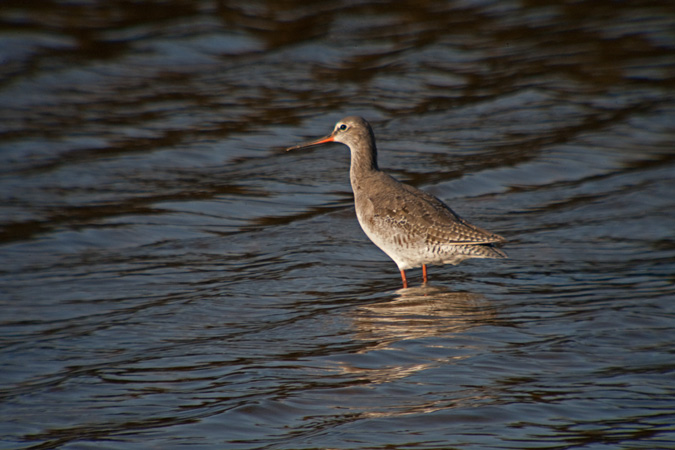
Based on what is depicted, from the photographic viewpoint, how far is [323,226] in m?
10.1

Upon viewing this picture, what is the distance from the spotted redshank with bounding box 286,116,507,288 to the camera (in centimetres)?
779

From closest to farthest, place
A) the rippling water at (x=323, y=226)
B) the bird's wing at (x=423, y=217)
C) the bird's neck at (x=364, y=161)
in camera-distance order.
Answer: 1. the rippling water at (x=323, y=226)
2. the bird's wing at (x=423, y=217)
3. the bird's neck at (x=364, y=161)

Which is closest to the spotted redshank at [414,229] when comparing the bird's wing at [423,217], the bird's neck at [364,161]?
the bird's wing at [423,217]

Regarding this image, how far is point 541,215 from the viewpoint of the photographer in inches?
402

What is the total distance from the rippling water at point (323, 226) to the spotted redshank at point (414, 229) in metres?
0.36

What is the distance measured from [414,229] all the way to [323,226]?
2170 millimetres

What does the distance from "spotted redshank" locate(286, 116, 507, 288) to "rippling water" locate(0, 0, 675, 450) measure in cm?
36

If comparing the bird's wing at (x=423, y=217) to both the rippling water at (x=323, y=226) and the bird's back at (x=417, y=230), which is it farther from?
the rippling water at (x=323, y=226)

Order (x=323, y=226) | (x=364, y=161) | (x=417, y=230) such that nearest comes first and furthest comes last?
(x=417, y=230) < (x=364, y=161) < (x=323, y=226)

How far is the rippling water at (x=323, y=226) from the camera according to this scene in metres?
5.30

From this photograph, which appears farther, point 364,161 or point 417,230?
point 364,161

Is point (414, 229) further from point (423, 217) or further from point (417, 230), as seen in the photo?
point (423, 217)

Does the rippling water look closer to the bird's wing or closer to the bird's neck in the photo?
the bird's wing

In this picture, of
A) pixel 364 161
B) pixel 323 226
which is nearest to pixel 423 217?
pixel 364 161
